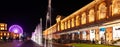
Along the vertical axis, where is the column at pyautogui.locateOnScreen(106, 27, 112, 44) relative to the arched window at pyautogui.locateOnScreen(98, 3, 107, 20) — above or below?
below

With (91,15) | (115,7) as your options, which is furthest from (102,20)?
(91,15)

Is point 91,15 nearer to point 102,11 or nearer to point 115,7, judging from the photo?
point 102,11

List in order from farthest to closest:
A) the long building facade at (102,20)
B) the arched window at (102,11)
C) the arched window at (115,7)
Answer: the arched window at (102,11)
the long building facade at (102,20)
the arched window at (115,7)

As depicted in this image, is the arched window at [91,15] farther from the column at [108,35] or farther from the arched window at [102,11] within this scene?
the column at [108,35]

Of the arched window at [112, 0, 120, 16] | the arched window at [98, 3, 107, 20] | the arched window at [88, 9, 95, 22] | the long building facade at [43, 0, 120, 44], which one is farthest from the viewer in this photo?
the arched window at [88, 9, 95, 22]

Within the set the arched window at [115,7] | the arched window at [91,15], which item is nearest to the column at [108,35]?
the arched window at [115,7]

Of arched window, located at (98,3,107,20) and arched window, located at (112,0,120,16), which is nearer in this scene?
arched window, located at (112,0,120,16)

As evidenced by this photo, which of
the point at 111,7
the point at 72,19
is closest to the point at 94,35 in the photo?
the point at 111,7

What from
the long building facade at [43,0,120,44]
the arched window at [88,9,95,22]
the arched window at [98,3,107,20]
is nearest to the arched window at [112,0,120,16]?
the long building facade at [43,0,120,44]

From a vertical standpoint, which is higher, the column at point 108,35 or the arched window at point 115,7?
the arched window at point 115,7

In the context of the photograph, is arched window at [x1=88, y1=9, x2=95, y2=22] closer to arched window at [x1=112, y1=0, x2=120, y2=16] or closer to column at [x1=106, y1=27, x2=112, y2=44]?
column at [x1=106, y1=27, x2=112, y2=44]

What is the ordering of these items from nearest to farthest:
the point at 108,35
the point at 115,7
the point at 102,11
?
the point at 115,7, the point at 108,35, the point at 102,11

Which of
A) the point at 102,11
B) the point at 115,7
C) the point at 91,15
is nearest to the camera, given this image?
the point at 115,7

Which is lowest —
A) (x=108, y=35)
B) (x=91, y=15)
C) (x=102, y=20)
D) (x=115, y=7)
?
(x=108, y=35)
